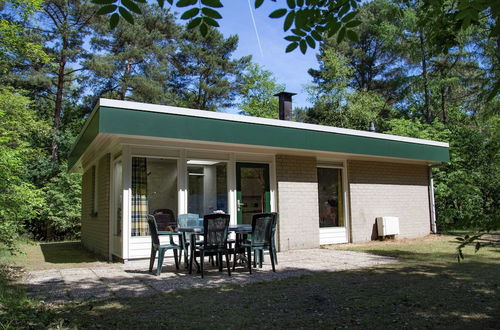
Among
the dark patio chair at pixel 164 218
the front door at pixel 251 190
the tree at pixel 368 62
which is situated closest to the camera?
the dark patio chair at pixel 164 218

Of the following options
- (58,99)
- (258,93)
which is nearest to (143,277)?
(58,99)

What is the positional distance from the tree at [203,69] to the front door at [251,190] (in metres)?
16.3

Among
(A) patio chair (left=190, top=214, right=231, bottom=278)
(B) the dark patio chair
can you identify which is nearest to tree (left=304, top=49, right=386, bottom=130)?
(B) the dark patio chair

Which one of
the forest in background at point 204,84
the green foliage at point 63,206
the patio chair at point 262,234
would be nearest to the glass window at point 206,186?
the patio chair at point 262,234

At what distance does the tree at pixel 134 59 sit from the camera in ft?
69.4

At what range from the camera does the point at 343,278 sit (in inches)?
235

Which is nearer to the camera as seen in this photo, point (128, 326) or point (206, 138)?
point (128, 326)

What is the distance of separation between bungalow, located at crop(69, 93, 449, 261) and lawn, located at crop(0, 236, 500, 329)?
340 centimetres

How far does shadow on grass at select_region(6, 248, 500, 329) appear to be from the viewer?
3754mm

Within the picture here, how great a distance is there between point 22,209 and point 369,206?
8.93 meters

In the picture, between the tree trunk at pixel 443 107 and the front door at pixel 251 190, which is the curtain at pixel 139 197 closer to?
the front door at pixel 251 190

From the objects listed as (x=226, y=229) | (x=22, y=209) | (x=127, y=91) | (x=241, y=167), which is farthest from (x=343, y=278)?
(x=127, y=91)

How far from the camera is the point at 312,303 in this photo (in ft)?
14.7

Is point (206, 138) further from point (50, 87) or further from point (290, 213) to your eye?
point (50, 87)
